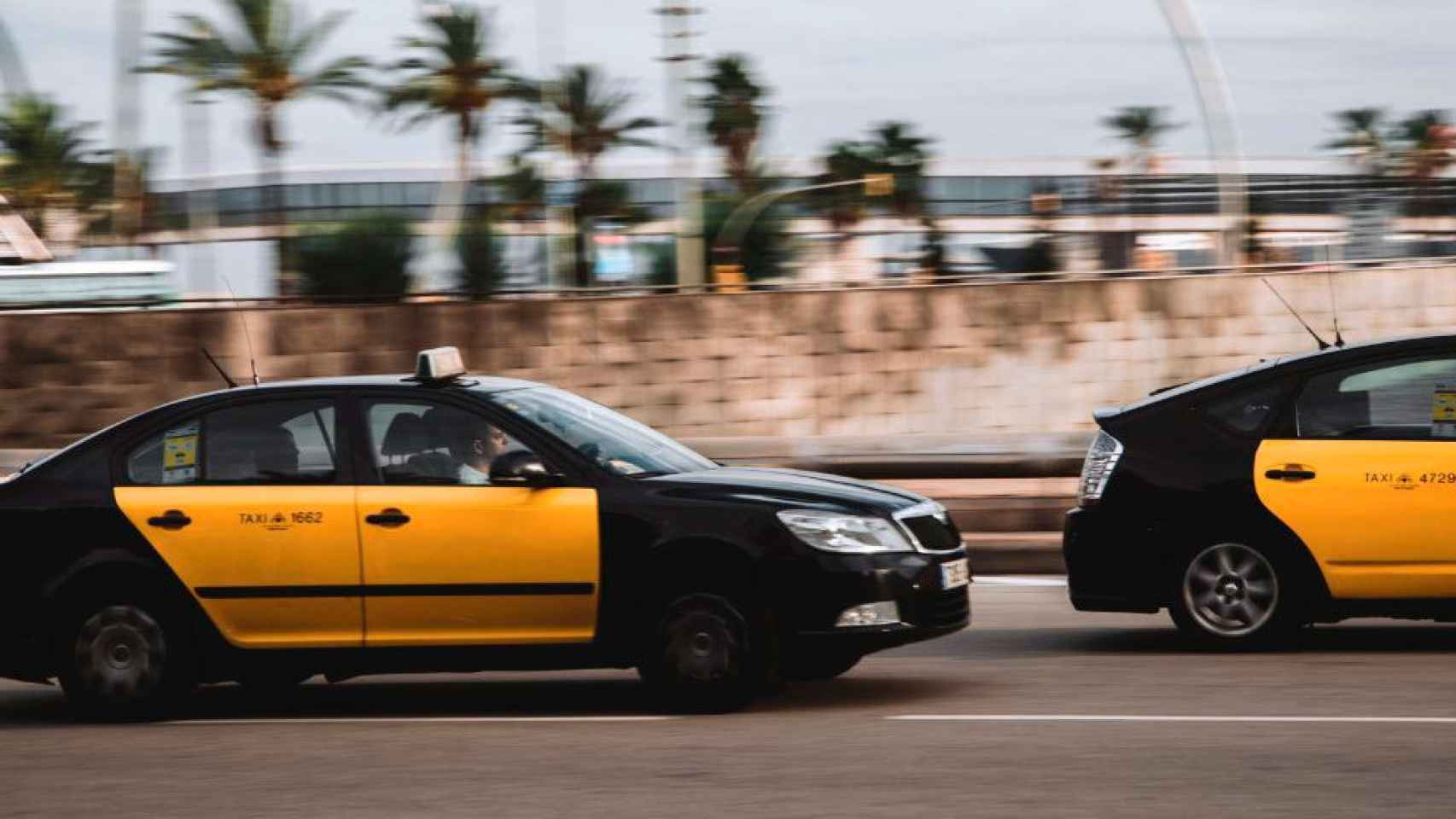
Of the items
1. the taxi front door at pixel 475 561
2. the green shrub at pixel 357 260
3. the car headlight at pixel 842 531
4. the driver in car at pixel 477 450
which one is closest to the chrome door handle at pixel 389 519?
the taxi front door at pixel 475 561

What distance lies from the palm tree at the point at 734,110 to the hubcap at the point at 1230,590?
5132cm

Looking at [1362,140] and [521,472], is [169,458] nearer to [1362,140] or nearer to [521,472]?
[521,472]

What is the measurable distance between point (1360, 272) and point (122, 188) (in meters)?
24.7

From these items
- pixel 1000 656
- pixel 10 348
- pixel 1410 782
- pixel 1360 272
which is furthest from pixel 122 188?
pixel 1410 782

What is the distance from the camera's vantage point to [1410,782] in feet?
20.4

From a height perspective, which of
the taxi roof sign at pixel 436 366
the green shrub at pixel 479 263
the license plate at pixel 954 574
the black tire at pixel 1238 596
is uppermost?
the green shrub at pixel 479 263

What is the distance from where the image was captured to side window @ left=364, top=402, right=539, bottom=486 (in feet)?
26.2

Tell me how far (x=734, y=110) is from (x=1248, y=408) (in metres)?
54.7

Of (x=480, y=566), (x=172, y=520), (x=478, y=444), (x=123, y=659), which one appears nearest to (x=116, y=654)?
(x=123, y=659)

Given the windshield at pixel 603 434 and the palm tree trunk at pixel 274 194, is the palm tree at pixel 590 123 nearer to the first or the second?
the palm tree trunk at pixel 274 194

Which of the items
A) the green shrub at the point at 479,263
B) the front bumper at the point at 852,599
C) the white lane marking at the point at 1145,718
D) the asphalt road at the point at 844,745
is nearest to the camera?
the asphalt road at the point at 844,745

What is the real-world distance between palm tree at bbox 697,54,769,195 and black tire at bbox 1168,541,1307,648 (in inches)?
2021

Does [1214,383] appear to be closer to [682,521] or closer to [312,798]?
[682,521]

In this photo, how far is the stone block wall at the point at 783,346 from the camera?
34688 mm
